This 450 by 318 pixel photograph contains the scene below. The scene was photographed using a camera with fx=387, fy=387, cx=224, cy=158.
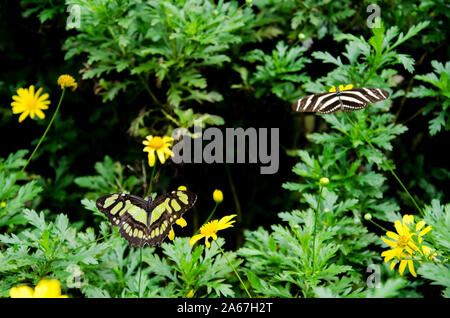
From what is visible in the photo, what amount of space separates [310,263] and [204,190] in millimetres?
1253

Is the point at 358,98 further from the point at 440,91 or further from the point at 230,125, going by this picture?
the point at 230,125

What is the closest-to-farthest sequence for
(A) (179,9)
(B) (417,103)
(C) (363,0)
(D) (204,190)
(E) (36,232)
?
(E) (36,232), (A) (179,9), (C) (363,0), (B) (417,103), (D) (204,190)

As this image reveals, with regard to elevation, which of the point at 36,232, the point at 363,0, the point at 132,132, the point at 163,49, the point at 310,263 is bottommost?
the point at 310,263

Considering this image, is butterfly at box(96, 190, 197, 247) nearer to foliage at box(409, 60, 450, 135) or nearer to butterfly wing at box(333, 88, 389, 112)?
butterfly wing at box(333, 88, 389, 112)

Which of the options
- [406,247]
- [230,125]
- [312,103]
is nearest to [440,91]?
[312,103]

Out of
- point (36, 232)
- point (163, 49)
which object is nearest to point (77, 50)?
point (163, 49)

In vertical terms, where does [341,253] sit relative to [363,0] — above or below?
below

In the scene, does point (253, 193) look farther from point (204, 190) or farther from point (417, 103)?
point (417, 103)

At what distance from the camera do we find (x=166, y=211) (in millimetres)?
1426

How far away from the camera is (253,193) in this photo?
2.72 m

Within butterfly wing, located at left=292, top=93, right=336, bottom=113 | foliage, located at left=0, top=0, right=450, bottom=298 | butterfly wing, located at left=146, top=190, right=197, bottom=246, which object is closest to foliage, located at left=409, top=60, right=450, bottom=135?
foliage, located at left=0, top=0, right=450, bottom=298

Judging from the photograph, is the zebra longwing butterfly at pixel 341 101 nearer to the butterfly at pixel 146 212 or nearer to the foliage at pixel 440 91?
the foliage at pixel 440 91

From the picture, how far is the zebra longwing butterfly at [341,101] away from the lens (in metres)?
1.47

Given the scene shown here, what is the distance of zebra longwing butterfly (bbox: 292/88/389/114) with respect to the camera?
1.47 metres
